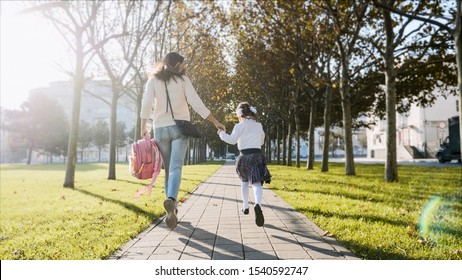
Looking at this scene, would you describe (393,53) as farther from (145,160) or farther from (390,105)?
(145,160)

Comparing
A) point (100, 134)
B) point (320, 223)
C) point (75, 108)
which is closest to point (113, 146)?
point (75, 108)

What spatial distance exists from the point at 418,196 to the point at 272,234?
232 inches

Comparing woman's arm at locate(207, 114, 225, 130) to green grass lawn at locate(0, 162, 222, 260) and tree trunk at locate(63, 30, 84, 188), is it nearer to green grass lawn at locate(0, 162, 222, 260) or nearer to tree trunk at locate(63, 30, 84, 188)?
green grass lawn at locate(0, 162, 222, 260)

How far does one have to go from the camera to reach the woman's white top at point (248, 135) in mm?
4938

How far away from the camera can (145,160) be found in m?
4.46

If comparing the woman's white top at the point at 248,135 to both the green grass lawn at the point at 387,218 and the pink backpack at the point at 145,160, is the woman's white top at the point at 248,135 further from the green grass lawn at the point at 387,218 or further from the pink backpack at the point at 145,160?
the pink backpack at the point at 145,160

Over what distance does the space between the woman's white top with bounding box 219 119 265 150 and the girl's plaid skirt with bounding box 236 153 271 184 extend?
149 millimetres

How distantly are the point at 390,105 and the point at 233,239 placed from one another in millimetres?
9804

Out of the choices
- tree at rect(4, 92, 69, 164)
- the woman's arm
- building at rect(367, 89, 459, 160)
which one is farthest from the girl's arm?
tree at rect(4, 92, 69, 164)

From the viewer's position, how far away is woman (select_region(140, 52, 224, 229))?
14.5ft

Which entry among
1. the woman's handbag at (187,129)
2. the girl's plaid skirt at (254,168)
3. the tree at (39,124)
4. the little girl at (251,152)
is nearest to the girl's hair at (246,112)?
the little girl at (251,152)

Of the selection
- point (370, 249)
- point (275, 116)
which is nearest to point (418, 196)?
point (275, 116)

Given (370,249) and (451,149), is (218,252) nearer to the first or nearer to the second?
(370,249)

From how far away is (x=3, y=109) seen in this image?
53969 millimetres
